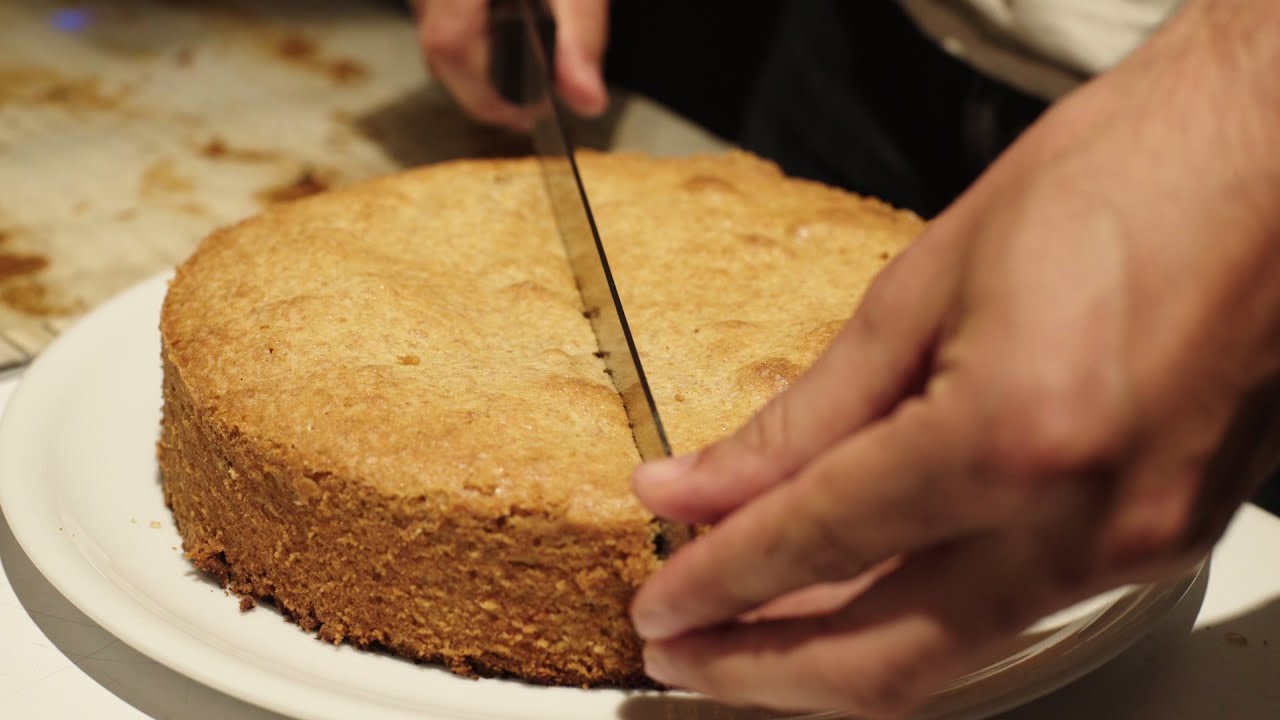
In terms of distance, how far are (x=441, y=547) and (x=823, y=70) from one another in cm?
164

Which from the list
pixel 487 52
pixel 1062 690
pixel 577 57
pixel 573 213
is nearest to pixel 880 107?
pixel 577 57

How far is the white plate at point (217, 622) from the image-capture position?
1.02 meters

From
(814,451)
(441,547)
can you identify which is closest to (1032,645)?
(814,451)

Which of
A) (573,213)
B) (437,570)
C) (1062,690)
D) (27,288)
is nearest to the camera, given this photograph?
(437,570)

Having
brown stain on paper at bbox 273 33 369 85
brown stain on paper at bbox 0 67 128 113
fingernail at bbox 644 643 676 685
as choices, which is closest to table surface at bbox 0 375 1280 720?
fingernail at bbox 644 643 676 685

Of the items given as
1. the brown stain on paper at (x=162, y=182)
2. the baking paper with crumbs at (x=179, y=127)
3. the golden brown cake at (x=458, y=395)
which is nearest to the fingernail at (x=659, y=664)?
the golden brown cake at (x=458, y=395)

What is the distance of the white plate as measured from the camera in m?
1.02

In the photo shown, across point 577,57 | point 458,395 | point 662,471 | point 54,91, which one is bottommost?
point 54,91

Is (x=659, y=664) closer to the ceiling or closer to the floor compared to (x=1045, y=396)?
closer to the floor

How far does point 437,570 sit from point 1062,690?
2.11 feet

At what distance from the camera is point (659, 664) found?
0.90 metres

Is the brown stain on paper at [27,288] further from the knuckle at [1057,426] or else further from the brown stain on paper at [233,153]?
the knuckle at [1057,426]

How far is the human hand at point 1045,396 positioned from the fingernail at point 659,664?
97 mm

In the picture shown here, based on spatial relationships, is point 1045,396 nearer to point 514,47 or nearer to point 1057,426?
point 1057,426
